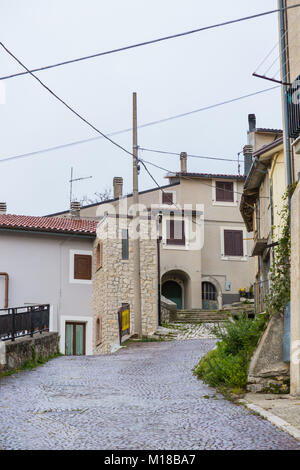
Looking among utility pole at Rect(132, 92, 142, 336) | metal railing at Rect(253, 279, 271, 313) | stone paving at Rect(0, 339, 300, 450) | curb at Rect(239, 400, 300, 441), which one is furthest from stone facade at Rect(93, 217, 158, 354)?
curb at Rect(239, 400, 300, 441)

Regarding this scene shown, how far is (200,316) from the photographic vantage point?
32.4 metres

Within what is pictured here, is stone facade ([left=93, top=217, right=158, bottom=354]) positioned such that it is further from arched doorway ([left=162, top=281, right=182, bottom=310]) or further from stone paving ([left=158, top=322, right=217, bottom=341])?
arched doorway ([left=162, top=281, right=182, bottom=310])

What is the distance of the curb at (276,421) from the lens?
7881 millimetres

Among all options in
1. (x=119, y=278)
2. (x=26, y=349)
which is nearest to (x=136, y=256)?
(x=119, y=278)

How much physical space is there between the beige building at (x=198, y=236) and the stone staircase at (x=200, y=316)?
18.9 feet

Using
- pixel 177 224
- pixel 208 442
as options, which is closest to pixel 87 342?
pixel 177 224

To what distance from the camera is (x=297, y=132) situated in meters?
12.9

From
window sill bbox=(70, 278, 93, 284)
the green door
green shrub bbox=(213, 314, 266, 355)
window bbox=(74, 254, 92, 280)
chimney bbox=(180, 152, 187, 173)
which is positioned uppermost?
chimney bbox=(180, 152, 187, 173)

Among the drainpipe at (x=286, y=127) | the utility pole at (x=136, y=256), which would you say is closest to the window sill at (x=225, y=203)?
the utility pole at (x=136, y=256)

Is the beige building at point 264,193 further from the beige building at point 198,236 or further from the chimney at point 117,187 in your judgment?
the chimney at point 117,187

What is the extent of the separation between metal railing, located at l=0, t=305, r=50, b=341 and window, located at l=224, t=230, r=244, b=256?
74.3 feet

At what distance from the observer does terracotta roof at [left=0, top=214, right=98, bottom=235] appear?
3111 cm
